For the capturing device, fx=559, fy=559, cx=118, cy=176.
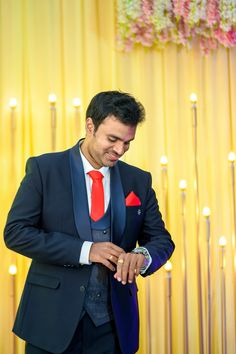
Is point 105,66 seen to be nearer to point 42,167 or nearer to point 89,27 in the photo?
point 89,27

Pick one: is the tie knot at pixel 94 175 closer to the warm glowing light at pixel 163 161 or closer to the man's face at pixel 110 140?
the man's face at pixel 110 140

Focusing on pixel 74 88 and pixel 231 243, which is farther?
pixel 231 243

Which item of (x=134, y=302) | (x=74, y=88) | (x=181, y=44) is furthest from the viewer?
(x=181, y=44)

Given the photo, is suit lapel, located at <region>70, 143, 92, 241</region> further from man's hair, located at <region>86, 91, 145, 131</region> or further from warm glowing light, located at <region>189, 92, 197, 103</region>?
warm glowing light, located at <region>189, 92, 197, 103</region>

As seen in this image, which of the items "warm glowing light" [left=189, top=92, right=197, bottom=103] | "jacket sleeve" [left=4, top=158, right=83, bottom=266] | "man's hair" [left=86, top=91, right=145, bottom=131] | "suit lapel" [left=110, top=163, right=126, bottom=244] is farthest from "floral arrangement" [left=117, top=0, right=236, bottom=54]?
"jacket sleeve" [left=4, top=158, right=83, bottom=266]

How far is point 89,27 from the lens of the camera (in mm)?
3152

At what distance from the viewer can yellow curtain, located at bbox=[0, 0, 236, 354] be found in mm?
3000

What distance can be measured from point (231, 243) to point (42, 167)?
6.01 ft

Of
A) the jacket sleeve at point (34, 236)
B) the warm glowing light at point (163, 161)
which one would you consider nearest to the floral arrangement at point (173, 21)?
the warm glowing light at point (163, 161)

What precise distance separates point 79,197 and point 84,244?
188mm

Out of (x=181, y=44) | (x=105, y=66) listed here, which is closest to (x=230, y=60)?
(x=181, y=44)

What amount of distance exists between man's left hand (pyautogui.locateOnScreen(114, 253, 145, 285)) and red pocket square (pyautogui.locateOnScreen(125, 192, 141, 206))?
252 mm

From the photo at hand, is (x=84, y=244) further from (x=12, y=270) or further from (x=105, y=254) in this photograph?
(x=12, y=270)

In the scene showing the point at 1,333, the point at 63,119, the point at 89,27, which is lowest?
the point at 1,333
